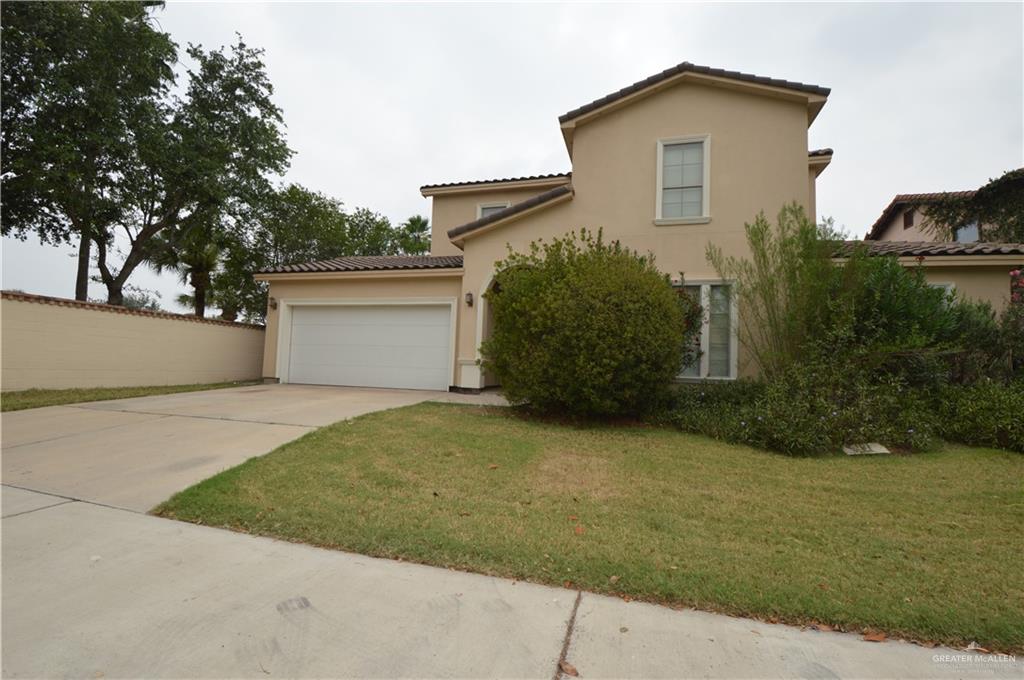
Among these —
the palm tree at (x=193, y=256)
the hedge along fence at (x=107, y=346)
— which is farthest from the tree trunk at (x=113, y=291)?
the hedge along fence at (x=107, y=346)

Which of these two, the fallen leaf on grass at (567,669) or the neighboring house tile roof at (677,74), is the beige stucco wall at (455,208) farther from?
the fallen leaf on grass at (567,669)

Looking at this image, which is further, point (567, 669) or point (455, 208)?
point (455, 208)

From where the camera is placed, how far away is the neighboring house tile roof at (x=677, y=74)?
920 centimetres

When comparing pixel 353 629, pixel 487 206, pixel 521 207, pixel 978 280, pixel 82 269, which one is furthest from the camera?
pixel 82 269

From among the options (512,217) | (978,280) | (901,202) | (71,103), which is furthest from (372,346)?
(901,202)

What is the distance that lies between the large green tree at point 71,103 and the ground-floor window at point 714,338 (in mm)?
16281

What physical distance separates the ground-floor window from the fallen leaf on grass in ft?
25.8

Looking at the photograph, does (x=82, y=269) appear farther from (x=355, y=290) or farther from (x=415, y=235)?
(x=415, y=235)

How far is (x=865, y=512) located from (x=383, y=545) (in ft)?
12.9

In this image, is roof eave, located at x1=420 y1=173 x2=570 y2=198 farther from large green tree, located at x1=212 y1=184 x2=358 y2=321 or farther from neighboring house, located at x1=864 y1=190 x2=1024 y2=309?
large green tree, located at x1=212 y1=184 x2=358 y2=321

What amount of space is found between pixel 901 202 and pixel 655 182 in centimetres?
1515

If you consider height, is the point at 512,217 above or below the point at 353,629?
above

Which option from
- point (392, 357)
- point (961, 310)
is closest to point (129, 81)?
point (392, 357)

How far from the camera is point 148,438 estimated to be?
5.95 metres
